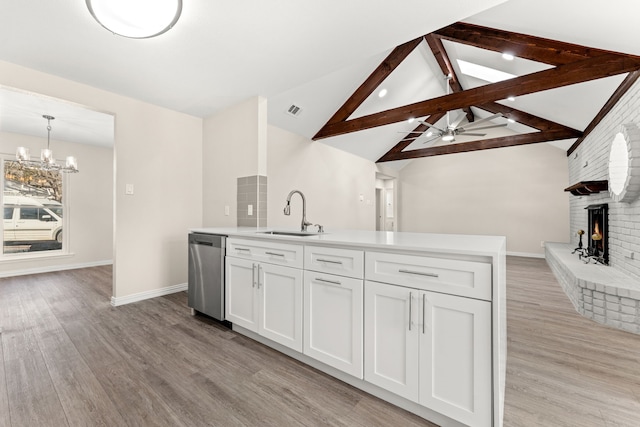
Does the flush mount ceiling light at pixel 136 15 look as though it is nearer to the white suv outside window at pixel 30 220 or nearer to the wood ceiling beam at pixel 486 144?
the white suv outside window at pixel 30 220

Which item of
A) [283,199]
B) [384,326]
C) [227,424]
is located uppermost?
[283,199]

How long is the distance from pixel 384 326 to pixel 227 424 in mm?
915

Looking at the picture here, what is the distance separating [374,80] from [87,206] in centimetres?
576

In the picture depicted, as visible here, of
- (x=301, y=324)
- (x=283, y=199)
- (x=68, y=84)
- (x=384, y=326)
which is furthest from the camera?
(x=283, y=199)

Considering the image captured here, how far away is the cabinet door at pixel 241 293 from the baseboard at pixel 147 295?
1525mm

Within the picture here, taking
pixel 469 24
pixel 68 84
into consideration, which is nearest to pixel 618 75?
pixel 469 24

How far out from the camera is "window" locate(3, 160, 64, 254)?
457cm

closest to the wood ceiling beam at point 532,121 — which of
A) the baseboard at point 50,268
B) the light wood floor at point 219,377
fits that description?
the light wood floor at point 219,377

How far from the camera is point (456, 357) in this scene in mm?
1240

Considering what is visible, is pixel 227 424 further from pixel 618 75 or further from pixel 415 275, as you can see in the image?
pixel 618 75

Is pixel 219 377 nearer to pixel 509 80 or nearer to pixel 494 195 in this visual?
pixel 509 80

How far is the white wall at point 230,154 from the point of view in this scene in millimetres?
3146

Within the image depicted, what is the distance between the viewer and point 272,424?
1356mm

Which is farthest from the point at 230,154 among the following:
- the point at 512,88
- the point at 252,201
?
the point at 512,88
